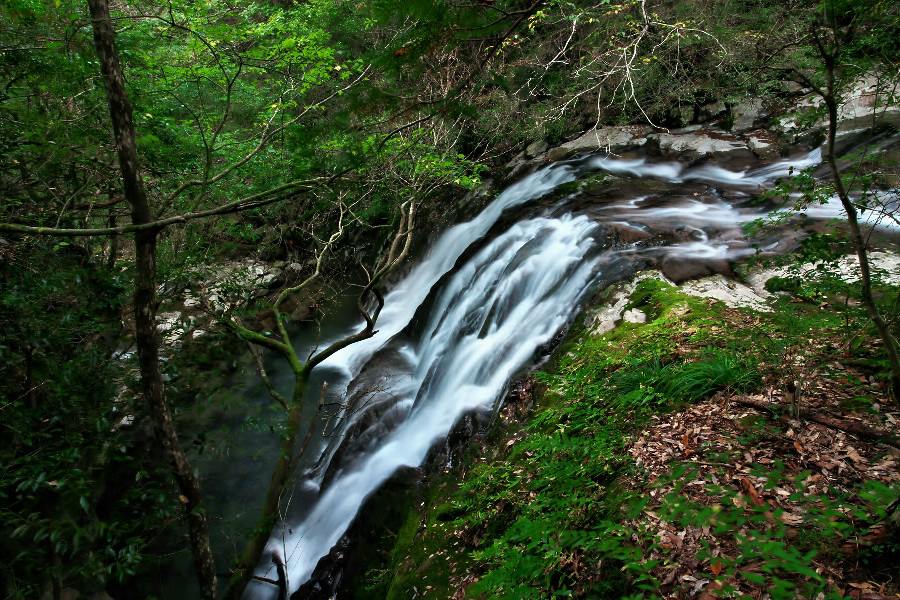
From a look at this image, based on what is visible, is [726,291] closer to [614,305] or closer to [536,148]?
[614,305]

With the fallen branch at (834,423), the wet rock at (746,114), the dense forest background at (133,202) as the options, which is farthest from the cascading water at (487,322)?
the fallen branch at (834,423)

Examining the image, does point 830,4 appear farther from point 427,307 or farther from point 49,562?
point 427,307

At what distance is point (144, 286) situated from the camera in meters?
3.79

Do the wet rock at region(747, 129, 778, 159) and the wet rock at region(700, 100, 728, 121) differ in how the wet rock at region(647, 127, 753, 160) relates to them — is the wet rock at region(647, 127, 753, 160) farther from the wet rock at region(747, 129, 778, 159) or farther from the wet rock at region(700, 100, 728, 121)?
the wet rock at region(700, 100, 728, 121)

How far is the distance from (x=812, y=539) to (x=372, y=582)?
4.01m

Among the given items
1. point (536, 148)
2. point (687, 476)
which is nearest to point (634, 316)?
point (687, 476)

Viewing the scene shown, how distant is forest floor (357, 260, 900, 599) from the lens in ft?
7.79

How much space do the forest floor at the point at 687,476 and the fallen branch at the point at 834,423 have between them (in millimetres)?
A: 12

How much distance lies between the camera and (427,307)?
9711mm

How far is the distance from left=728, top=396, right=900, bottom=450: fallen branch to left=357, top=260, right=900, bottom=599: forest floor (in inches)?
0.5

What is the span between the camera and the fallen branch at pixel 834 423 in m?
3.02

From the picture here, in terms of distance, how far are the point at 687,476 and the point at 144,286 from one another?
4027 millimetres

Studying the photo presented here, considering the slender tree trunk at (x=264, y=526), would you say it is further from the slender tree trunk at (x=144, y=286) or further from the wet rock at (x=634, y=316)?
the wet rock at (x=634, y=316)

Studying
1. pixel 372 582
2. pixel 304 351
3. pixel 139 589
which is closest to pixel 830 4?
pixel 372 582
